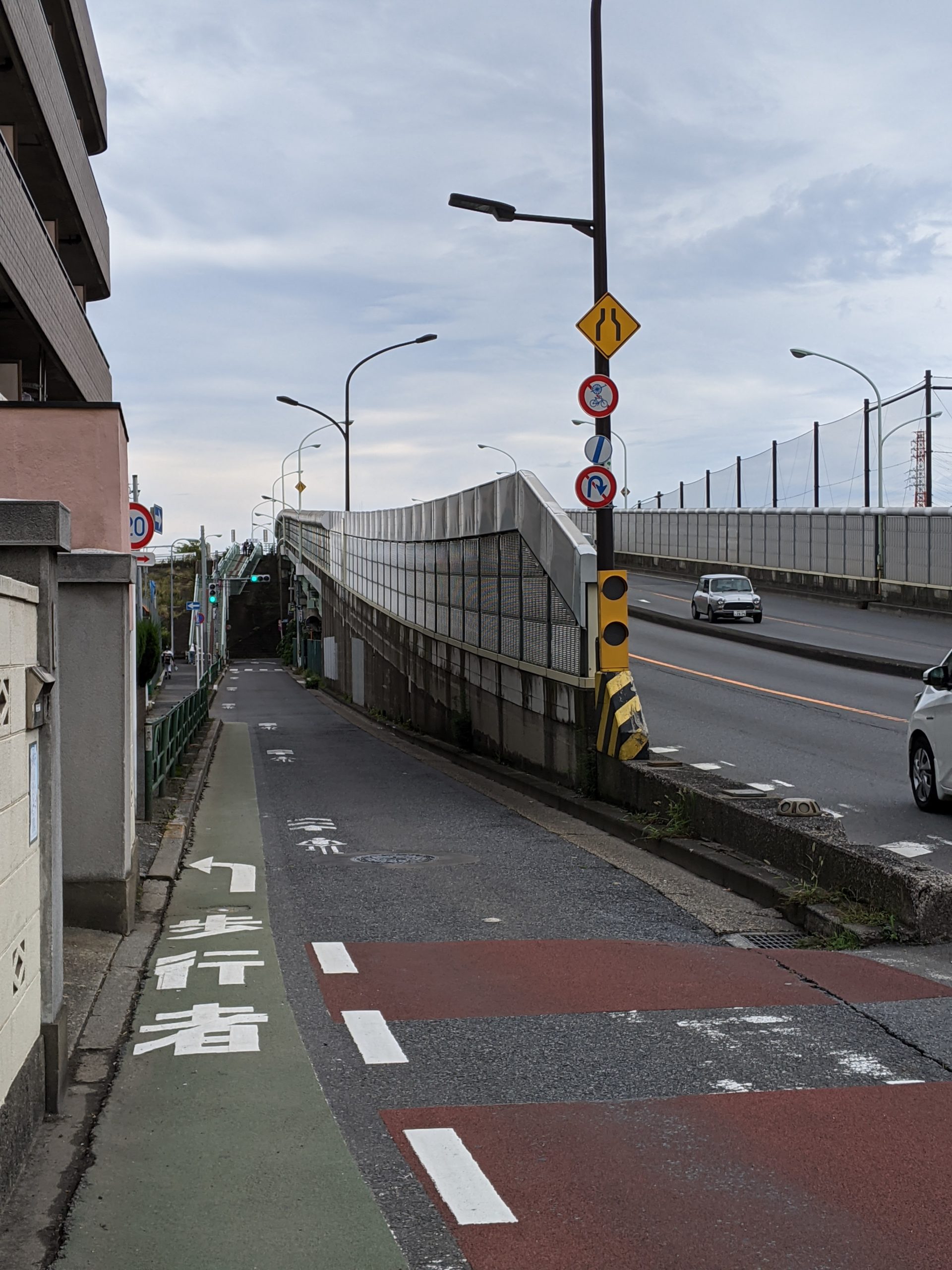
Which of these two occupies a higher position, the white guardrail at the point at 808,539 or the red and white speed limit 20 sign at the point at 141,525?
the white guardrail at the point at 808,539

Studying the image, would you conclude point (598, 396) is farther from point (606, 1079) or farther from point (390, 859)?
point (606, 1079)

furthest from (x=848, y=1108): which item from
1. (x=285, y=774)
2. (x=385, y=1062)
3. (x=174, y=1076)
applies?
(x=285, y=774)

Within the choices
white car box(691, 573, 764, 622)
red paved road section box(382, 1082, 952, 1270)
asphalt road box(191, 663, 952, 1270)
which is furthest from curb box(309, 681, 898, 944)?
Answer: white car box(691, 573, 764, 622)

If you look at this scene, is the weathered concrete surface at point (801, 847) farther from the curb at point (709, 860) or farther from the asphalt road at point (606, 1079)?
the asphalt road at point (606, 1079)

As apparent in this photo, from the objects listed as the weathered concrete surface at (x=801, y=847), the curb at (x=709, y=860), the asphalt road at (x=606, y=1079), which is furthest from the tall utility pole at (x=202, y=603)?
the asphalt road at (x=606, y=1079)

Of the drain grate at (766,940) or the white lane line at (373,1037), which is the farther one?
the drain grate at (766,940)

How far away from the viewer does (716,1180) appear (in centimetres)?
462

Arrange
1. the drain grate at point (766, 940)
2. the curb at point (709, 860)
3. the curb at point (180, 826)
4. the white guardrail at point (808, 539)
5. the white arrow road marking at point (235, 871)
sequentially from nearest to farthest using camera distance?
the drain grate at point (766, 940) → the curb at point (709, 860) → the white arrow road marking at point (235, 871) → the curb at point (180, 826) → the white guardrail at point (808, 539)

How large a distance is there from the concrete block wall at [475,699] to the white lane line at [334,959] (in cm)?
678

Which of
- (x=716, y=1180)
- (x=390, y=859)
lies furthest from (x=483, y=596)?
(x=716, y=1180)

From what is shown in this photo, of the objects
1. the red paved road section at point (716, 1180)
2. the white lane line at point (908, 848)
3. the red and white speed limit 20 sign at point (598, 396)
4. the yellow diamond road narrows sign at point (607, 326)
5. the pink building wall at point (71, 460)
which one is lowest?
the white lane line at point (908, 848)

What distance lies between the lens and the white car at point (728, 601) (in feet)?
134

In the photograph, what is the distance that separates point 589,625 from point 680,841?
4.28 m

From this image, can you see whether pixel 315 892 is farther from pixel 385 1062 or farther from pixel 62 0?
pixel 62 0
